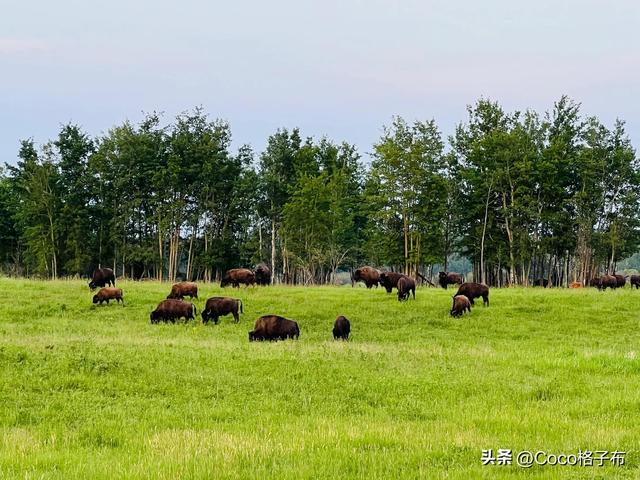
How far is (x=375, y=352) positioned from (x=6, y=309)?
64.3ft

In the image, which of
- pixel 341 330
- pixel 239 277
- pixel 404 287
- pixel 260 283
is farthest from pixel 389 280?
pixel 341 330

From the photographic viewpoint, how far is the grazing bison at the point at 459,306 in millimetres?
27781

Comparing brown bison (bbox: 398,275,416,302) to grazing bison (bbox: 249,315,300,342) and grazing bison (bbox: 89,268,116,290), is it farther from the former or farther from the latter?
grazing bison (bbox: 89,268,116,290)

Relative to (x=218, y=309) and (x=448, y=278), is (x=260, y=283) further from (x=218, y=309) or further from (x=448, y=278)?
(x=218, y=309)

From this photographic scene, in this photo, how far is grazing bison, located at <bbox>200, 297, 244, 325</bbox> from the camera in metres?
26.3

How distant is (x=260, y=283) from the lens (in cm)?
4269

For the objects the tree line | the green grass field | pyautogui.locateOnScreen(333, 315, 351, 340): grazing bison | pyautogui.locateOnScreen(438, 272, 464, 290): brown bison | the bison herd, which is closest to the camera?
the green grass field

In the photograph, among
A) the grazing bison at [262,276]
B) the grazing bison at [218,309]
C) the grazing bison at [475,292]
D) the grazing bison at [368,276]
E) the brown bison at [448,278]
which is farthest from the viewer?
the brown bison at [448,278]

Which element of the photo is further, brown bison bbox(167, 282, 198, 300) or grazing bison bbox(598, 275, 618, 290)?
grazing bison bbox(598, 275, 618, 290)

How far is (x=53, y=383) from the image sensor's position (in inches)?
498

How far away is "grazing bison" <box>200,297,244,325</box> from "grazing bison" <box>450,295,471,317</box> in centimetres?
936

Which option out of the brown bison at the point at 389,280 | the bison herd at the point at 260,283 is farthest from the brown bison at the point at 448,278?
the brown bison at the point at 389,280

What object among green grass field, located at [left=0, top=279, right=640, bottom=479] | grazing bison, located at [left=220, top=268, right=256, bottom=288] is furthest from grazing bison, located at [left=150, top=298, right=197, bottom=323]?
grazing bison, located at [left=220, top=268, right=256, bottom=288]

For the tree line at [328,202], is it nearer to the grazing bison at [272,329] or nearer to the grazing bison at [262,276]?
the grazing bison at [262,276]
